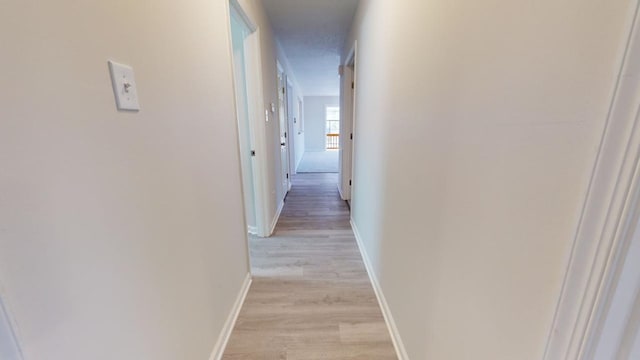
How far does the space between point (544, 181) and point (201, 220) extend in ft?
4.08

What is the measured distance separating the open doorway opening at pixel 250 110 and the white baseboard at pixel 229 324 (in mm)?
553

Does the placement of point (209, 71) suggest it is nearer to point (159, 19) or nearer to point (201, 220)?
point (159, 19)

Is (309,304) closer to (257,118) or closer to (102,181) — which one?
(102,181)

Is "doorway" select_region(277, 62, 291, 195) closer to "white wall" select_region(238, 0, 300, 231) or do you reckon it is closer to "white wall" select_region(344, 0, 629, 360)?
"white wall" select_region(238, 0, 300, 231)

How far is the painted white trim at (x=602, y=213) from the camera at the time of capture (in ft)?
1.19

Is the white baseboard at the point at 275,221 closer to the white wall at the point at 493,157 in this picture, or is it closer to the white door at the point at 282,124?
the white door at the point at 282,124

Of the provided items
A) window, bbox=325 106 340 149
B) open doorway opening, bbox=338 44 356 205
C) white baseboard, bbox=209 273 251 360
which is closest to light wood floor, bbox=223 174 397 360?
white baseboard, bbox=209 273 251 360

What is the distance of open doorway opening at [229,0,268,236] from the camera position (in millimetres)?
2287

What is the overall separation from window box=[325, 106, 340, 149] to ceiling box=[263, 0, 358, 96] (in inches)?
241

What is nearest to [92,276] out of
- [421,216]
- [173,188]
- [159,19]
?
[173,188]

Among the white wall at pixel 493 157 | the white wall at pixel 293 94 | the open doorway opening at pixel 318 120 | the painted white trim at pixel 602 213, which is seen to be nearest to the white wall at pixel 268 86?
the white wall at pixel 293 94

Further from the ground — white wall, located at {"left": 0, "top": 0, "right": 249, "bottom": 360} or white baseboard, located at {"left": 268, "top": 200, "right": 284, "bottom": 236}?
white wall, located at {"left": 0, "top": 0, "right": 249, "bottom": 360}

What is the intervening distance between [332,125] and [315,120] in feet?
3.92

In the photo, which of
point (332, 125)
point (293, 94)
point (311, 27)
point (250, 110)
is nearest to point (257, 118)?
point (250, 110)
